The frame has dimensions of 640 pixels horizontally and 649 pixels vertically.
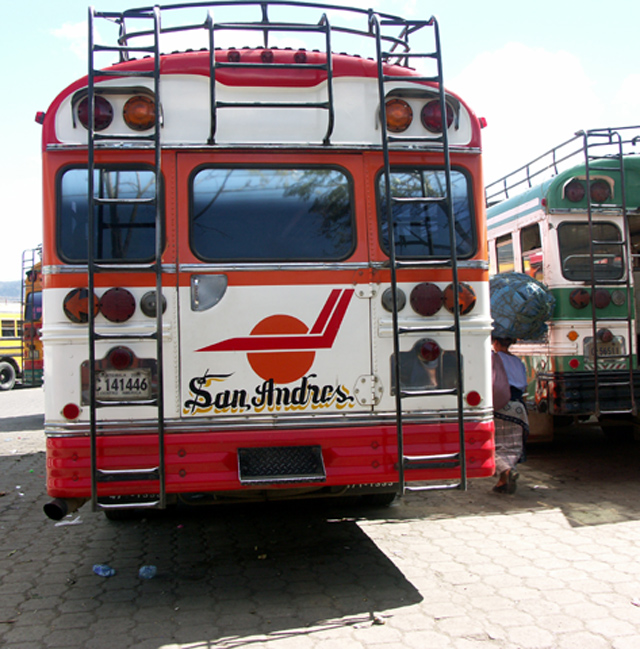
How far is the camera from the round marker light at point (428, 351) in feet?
13.3

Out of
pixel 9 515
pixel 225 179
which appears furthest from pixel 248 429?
pixel 9 515

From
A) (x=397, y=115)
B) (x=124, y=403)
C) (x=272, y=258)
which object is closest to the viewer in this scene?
(x=124, y=403)

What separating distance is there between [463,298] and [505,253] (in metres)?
4.80

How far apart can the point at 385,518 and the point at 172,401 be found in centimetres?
267

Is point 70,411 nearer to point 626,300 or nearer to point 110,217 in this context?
point 110,217

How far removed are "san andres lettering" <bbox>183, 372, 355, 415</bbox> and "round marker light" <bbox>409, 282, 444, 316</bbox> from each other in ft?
2.21

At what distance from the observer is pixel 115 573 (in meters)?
4.56

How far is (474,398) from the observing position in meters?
4.12

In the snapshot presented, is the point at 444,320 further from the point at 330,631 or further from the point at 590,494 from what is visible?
the point at 590,494

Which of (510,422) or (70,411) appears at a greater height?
(70,411)

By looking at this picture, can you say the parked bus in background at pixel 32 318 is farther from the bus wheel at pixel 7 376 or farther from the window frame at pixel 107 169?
the window frame at pixel 107 169

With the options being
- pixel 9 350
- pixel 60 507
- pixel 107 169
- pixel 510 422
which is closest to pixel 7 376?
Result: pixel 9 350

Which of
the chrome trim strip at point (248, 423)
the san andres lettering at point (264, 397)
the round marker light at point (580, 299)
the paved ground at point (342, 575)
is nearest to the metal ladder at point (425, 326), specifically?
the chrome trim strip at point (248, 423)

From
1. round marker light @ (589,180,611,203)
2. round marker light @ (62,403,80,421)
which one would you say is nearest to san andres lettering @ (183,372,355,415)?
round marker light @ (62,403,80,421)
